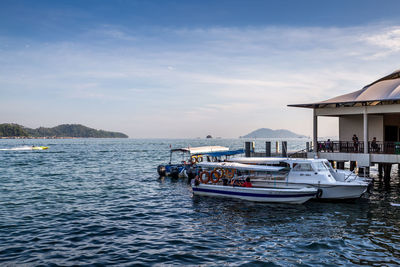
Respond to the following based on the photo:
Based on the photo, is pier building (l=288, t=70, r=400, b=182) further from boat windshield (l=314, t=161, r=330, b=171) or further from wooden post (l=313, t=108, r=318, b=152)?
boat windshield (l=314, t=161, r=330, b=171)

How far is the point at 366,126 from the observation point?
85.9 ft

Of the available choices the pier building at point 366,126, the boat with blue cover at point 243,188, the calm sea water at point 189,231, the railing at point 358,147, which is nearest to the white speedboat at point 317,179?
the boat with blue cover at point 243,188

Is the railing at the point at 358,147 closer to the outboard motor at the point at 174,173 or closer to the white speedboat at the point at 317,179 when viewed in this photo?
the white speedboat at the point at 317,179

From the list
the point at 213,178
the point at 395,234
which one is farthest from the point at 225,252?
the point at 213,178

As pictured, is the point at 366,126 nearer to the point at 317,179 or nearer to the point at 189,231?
the point at 317,179

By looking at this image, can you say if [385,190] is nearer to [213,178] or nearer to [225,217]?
[213,178]

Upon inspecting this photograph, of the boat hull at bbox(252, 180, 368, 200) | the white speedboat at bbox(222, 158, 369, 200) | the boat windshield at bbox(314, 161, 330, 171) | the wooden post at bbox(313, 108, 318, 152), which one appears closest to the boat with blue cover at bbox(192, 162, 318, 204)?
the white speedboat at bbox(222, 158, 369, 200)

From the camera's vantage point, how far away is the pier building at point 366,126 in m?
25.3

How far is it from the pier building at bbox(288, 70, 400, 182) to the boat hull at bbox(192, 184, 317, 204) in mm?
7860

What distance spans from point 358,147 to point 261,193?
37.3ft

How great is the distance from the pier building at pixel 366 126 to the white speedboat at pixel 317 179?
3.31 meters

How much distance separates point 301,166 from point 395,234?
8.61 metres

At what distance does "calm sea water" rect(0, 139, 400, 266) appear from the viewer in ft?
40.7

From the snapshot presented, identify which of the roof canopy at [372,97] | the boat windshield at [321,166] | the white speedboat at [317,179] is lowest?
the white speedboat at [317,179]
